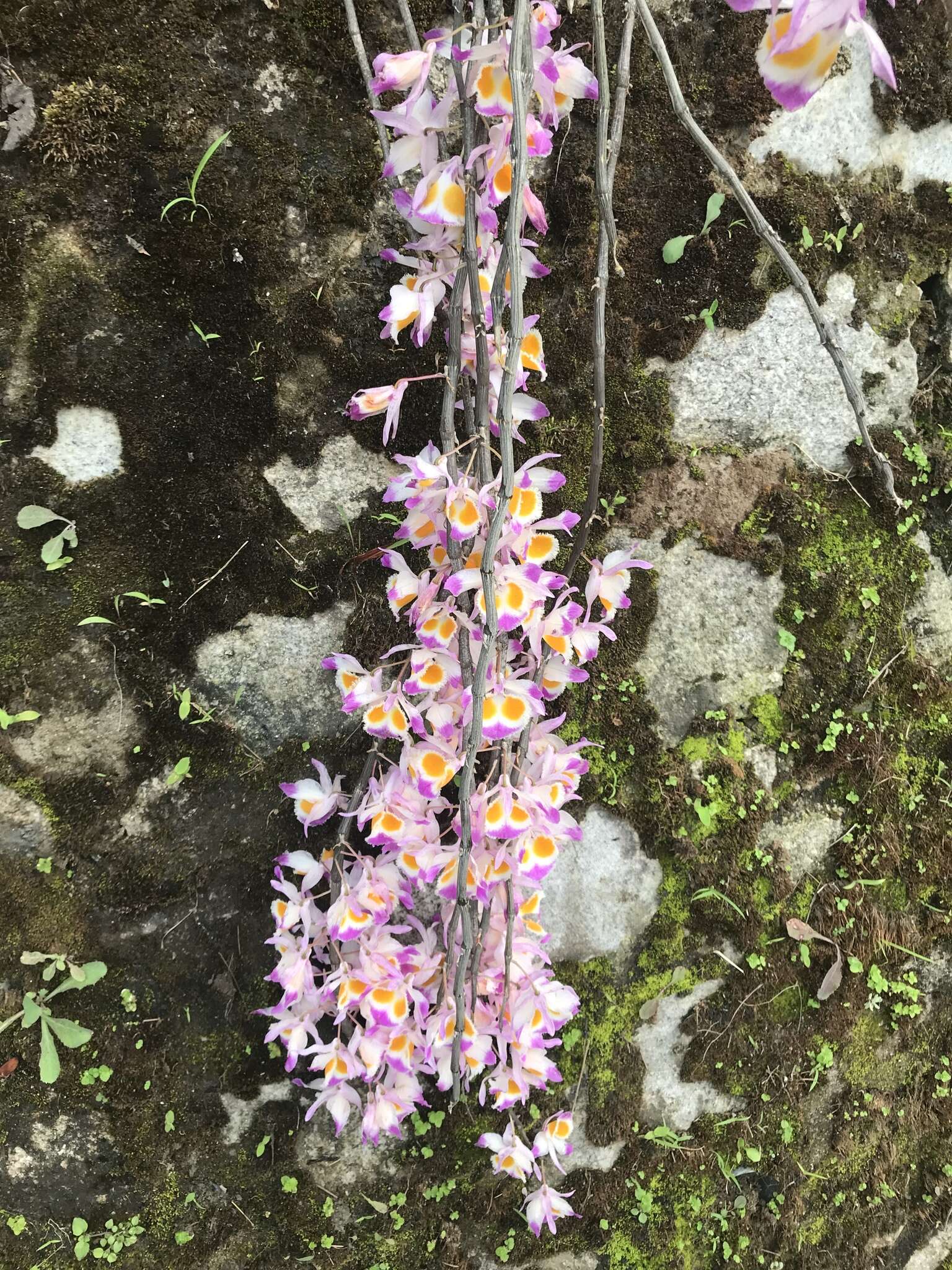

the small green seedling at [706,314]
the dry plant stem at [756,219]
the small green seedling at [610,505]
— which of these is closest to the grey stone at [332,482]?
the small green seedling at [610,505]

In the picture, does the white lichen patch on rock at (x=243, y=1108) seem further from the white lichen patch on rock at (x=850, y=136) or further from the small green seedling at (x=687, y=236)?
the white lichen patch on rock at (x=850, y=136)

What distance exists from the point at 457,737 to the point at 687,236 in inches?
57.8

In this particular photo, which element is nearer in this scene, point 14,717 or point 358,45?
point 358,45

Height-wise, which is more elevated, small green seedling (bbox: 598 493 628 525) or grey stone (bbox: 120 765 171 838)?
small green seedling (bbox: 598 493 628 525)

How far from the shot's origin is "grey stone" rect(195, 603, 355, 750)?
75.4 inches

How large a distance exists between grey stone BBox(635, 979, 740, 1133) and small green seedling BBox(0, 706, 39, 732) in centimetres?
184

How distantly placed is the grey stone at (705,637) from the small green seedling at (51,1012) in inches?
64.6

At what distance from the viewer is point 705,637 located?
84.6 inches

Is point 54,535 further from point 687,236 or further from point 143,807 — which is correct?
point 687,236

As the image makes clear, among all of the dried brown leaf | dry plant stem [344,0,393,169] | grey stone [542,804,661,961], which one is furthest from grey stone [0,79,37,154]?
the dried brown leaf

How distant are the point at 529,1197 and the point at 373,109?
2.60 m

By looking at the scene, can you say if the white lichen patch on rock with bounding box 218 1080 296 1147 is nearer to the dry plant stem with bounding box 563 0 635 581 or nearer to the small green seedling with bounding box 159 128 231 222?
the dry plant stem with bounding box 563 0 635 581

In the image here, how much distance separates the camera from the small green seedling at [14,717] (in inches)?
70.1

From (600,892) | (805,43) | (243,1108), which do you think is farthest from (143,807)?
(805,43)
